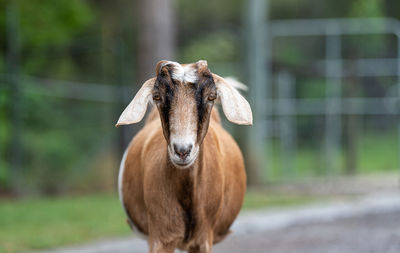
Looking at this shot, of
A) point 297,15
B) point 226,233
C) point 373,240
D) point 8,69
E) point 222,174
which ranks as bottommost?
point 373,240

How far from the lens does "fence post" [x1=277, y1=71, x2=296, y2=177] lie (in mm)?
15883

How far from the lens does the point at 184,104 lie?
3.85 meters

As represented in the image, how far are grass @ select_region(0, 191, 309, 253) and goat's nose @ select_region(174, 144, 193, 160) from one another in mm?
4059

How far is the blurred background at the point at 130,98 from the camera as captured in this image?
1189 centimetres

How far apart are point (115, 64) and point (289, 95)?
4.99 m

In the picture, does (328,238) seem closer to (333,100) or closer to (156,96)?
(156,96)

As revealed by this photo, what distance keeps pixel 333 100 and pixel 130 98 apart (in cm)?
502

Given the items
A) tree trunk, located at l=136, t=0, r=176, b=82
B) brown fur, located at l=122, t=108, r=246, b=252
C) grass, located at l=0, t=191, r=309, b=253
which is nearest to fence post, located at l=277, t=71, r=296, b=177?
grass, located at l=0, t=191, r=309, b=253

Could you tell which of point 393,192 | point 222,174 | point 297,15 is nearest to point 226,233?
point 222,174

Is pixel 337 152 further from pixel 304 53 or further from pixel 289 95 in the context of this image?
pixel 304 53

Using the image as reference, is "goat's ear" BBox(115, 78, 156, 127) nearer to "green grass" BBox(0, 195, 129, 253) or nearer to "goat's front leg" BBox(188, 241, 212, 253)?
"goat's front leg" BBox(188, 241, 212, 253)

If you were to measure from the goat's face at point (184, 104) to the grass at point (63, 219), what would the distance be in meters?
3.98

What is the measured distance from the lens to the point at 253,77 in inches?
545

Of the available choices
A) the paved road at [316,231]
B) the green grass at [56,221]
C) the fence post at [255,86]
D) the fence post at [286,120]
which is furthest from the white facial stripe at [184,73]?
the fence post at [286,120]
